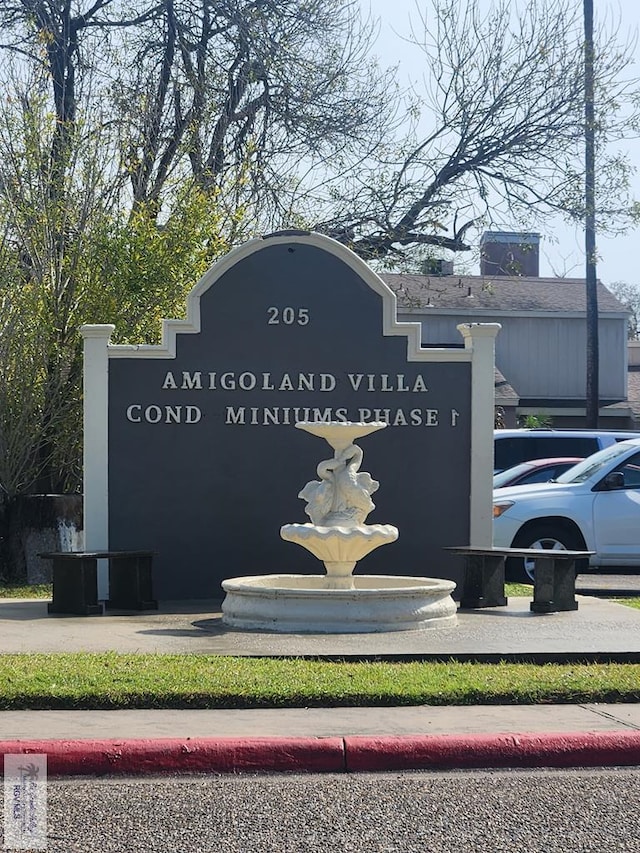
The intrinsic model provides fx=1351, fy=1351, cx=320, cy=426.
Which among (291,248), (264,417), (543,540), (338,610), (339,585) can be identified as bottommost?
(338,610)

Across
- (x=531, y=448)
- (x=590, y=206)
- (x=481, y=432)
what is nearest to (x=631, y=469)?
(x=481, y=432)

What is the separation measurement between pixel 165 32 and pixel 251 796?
2019cm

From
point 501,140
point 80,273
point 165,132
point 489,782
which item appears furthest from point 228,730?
point 501,140

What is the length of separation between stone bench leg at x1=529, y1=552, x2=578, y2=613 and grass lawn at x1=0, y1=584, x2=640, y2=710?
3.42 m

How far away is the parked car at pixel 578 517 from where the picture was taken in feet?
57.9

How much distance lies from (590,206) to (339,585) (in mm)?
15209

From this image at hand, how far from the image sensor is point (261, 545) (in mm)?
14516

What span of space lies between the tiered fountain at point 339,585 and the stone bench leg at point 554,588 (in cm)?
119

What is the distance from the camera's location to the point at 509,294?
4012 cm

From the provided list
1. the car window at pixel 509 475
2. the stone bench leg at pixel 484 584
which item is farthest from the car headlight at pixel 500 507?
the stone bench leg at pixel 484 584

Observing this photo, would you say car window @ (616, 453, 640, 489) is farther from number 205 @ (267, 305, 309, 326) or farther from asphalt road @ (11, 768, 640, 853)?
asphalt road @ (11, 768, 640, 853)

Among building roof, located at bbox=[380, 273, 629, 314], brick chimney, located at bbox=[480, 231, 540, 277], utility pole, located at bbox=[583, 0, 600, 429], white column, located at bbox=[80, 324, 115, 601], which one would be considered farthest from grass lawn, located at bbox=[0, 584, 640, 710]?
building roof, located at bbox=[380, 273, 629, 314]

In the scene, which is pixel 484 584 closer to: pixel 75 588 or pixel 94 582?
pixel 94 582

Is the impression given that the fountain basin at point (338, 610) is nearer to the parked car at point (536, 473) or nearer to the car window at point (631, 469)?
the car window at point (631, 469)
